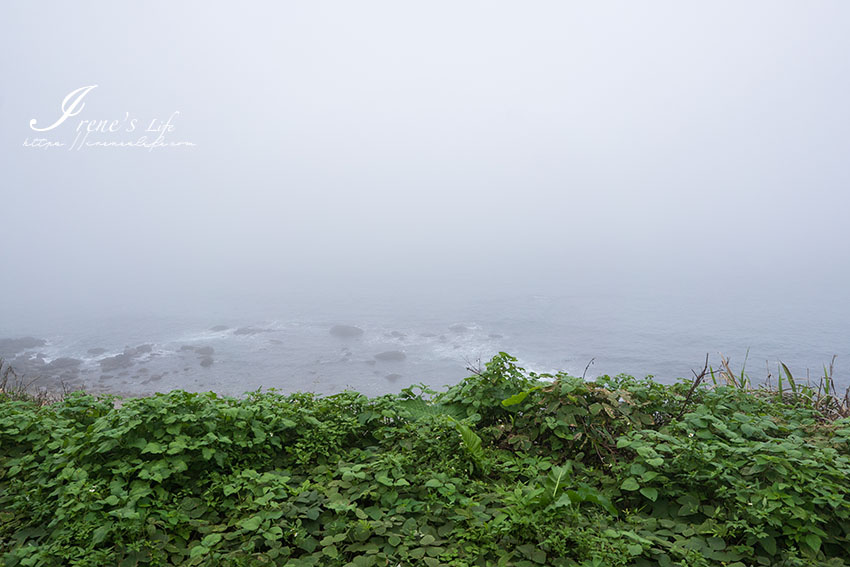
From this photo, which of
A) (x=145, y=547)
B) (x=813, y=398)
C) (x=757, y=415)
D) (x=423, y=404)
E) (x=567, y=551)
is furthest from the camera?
(x=813, y=398)

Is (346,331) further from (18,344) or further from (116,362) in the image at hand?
(18,344)

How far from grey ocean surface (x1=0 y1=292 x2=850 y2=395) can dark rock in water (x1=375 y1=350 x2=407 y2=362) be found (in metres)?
0.22

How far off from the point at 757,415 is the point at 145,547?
481 cm

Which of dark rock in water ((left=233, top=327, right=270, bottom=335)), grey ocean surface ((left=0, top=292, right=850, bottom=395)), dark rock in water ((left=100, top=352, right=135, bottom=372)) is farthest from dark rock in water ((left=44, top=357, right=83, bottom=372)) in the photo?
dark rock in water ((left=233, top=327, right=270, bottom=335))

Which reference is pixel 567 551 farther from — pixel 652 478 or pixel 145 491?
pixel 145 491

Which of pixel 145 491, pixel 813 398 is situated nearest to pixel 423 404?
pixel 145 491

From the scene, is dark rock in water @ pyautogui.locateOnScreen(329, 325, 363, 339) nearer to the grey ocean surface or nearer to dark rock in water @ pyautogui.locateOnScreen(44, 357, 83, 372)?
the grey ocean surface

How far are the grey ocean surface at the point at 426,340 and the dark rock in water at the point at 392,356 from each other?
22 centimetres

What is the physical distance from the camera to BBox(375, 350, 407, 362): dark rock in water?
1895 inches

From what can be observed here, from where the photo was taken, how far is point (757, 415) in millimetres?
3707

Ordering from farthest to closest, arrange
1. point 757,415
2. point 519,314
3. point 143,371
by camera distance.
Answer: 1. point 519,314
2. point 143,371
3. point 757,415

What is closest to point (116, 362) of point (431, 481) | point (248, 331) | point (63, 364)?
point (63, 364)

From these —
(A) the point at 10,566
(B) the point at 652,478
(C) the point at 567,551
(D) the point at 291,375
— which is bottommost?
(D) the point at 291,375

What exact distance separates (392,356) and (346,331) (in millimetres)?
13179
